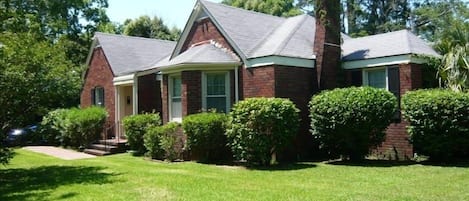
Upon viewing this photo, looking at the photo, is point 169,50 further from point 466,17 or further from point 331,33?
point 466,17

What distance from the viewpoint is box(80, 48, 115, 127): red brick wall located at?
23078 mm

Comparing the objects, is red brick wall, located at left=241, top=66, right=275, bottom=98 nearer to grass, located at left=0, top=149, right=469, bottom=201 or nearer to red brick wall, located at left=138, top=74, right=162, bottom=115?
grass, located at left=0, top=149, right=469, bottom=201

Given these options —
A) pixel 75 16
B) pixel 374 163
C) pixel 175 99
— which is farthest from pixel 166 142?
pixel 75 16

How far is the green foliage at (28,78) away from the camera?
11844 millimetres

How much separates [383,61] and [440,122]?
3.25 meters

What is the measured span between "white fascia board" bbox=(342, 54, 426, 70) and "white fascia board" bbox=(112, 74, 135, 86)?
9.88 m

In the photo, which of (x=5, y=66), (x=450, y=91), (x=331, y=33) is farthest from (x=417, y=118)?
(x=5, y=66)

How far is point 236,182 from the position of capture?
33.7 ft

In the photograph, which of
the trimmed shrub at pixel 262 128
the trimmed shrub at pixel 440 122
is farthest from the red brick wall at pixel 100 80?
the trimmed shrub at pixel 440 122

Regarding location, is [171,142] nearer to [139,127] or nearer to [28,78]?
[139,127]

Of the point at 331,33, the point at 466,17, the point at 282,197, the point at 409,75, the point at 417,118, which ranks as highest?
the point at 466,17

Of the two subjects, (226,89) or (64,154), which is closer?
(226,89)

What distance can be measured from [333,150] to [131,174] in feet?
20.6

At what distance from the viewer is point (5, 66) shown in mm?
11766
